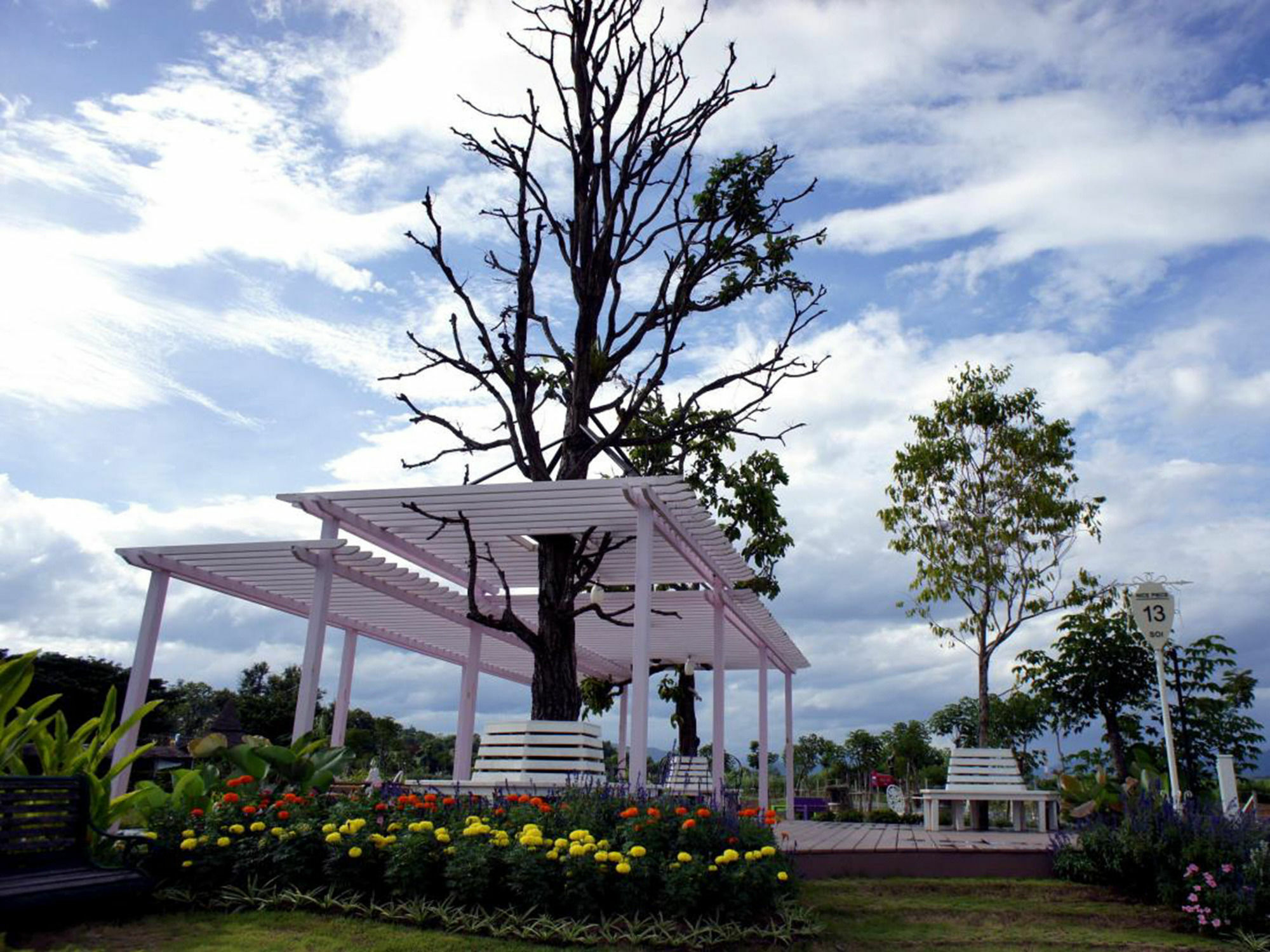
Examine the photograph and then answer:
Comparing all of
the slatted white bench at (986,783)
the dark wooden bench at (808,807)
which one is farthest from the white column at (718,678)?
the dark wooden bench at (808,807)

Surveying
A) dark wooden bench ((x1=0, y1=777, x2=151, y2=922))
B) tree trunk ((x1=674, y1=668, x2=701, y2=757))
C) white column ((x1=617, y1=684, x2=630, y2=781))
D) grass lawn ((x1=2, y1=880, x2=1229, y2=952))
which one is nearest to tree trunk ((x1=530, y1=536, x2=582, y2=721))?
grass lawn ((x1=2, y1=880, x2=1229, y2=952))

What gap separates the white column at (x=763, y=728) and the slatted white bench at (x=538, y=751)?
577cm

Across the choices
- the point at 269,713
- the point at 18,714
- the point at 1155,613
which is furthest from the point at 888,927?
the point at 269,713

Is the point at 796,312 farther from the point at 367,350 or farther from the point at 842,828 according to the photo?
the point at 842,828

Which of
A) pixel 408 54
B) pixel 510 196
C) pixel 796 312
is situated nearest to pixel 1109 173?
pixel 796 312

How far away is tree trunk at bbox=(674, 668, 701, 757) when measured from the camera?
1641cm

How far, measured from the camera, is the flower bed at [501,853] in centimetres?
518

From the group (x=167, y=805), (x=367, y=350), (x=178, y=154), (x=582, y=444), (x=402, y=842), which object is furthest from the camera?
(x=367, y=350)

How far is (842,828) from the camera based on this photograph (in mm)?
12266

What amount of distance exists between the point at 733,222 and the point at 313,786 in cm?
946

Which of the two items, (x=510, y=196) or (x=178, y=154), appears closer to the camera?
(x=178, y=154)

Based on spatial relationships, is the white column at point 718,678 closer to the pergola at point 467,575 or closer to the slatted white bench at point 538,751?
the pergola at point 467,575

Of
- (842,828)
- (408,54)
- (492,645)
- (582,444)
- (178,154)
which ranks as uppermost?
(408,54)

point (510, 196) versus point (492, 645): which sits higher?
point (510, 196)
